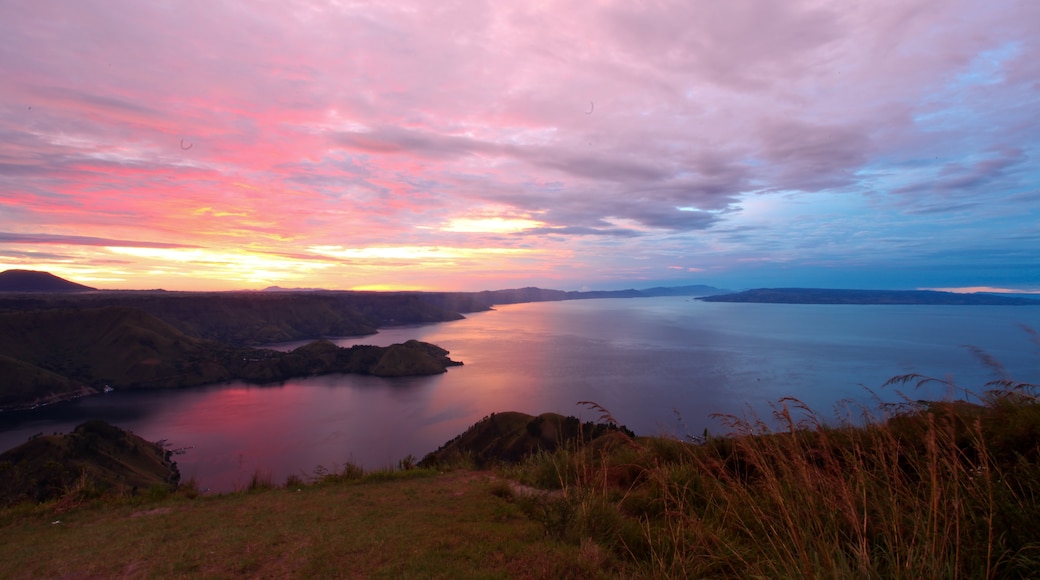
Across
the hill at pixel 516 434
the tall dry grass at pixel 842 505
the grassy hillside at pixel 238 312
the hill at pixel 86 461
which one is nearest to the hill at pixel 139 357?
the grassy hillside at pixel 238 312

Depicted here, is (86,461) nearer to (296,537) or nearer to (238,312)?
(296,537)

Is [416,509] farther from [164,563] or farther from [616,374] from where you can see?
[616,374]

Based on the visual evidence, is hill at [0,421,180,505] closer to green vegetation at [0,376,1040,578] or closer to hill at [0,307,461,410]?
green vegetation at [0,376,1040,578]

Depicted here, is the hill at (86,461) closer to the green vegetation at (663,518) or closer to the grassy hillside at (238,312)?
the green vegetation at (663,518)

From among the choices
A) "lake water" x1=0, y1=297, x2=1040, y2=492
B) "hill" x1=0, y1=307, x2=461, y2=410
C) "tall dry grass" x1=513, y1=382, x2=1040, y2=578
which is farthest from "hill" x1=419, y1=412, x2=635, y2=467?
"hill" x1=0, y1=307, x2=461, y2=410

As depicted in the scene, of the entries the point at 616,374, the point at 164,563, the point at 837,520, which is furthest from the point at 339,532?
the point at 616,374

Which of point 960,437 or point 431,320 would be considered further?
point 431,320

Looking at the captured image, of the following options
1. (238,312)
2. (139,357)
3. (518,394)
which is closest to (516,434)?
(518,394)
